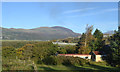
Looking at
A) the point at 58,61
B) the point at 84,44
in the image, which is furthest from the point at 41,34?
the point at 84,44

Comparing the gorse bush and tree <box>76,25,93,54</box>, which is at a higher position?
tree <box>76,25,93,54</box>

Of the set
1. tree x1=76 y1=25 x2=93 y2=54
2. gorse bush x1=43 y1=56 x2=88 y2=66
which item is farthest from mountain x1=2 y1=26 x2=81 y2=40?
tree x1=76 y1=25 x2=93 y2=54

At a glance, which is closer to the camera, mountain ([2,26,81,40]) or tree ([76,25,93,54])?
Answer: mountain ([2,26,81,40])

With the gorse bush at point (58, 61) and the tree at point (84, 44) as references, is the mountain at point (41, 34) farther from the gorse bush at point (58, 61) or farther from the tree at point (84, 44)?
the tree at point (84, 44)

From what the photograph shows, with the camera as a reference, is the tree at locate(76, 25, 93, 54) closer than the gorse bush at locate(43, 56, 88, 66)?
No

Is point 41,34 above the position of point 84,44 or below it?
above

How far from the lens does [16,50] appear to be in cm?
672

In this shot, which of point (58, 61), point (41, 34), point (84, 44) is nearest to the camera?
point (58, 61)

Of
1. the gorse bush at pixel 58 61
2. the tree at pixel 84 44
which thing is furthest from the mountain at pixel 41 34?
the tree at pixel 84 44

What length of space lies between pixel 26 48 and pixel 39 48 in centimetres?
78

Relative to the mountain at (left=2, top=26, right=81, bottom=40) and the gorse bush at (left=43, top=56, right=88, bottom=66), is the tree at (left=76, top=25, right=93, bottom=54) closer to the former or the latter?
the gorse bush at (left=43, top=56, right=88, bottom=66)

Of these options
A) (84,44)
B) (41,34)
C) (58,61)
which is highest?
(41,34)

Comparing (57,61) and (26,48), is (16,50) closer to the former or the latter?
(26,48)

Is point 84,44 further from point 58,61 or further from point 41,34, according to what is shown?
point 41,34
